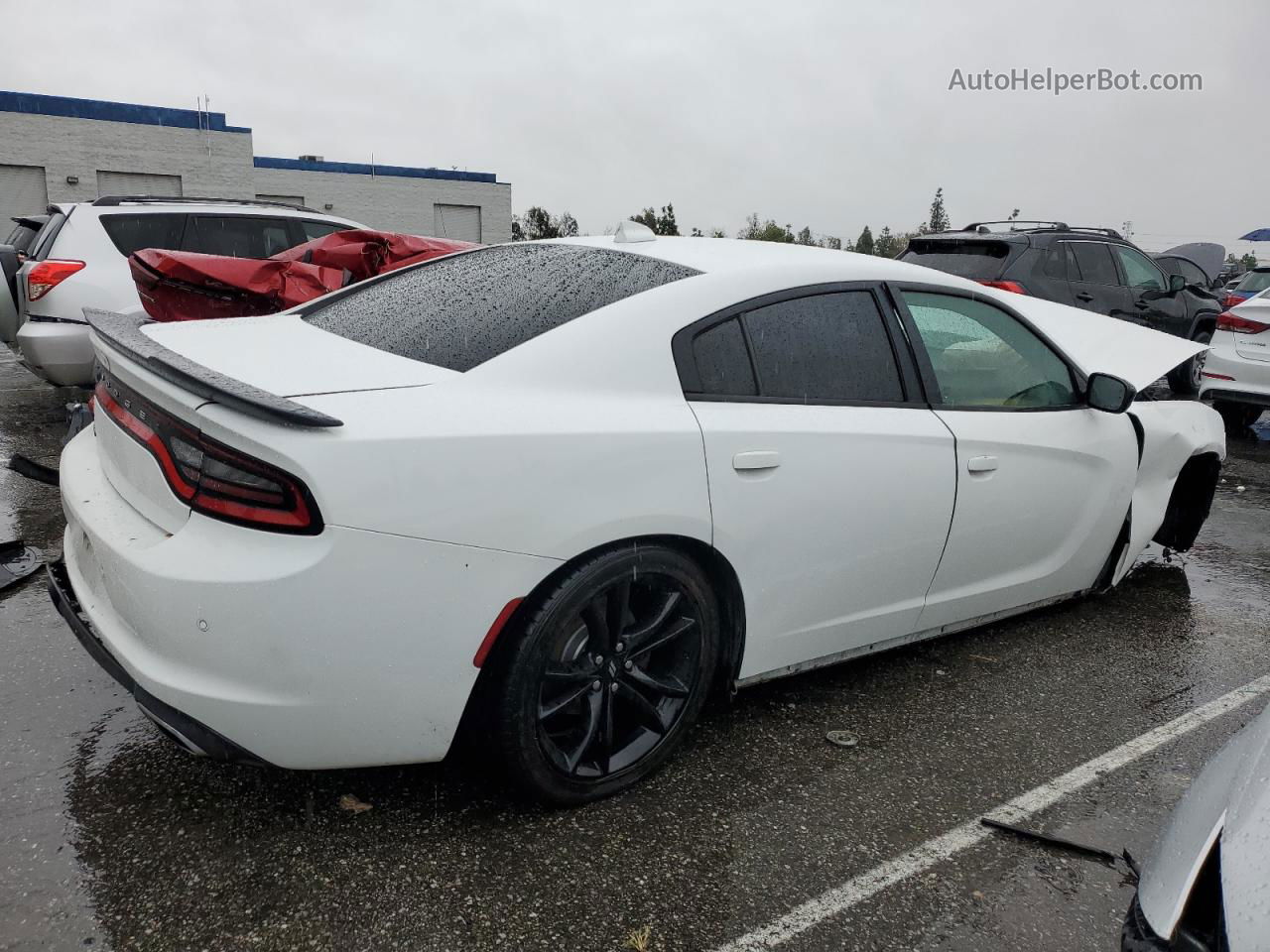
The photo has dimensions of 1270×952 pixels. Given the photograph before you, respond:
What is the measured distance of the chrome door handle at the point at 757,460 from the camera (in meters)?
2.62

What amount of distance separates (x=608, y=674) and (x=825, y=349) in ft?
4.01

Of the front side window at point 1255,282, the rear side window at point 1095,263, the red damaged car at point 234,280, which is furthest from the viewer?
the front side window at point 1255,282

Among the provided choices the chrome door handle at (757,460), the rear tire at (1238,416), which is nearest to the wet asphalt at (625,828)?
the chrome door handle at (757,460)

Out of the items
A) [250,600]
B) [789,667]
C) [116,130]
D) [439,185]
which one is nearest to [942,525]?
[789,667]

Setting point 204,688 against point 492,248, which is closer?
point 204,688

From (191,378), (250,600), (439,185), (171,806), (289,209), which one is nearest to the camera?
(250,600)

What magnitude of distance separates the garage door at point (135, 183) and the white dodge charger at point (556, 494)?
81.0 ft

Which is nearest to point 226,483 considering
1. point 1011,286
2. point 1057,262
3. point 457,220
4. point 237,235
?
point 237,235

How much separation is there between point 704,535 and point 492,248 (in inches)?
63.1

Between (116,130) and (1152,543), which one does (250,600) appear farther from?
(116,130)

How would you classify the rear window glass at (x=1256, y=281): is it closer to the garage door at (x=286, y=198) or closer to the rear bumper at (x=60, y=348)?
the rear bumper at (x=60, y=348)

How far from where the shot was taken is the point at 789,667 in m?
2.97

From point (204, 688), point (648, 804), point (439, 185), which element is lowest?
point (648, 804)

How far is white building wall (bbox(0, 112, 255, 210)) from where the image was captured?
22969 mm
